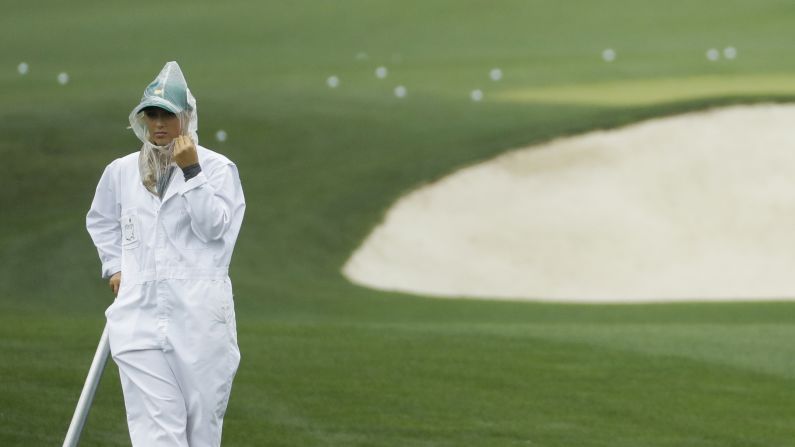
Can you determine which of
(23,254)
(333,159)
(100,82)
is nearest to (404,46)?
(100,82)

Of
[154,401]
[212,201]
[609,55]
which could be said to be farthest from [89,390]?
[609,55]

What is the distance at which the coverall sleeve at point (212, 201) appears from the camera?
5.97 m

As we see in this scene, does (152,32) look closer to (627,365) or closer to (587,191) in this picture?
(587,191)

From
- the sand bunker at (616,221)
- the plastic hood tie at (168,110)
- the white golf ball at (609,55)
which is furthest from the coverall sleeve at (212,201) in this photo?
the white golf ball at (609,55)

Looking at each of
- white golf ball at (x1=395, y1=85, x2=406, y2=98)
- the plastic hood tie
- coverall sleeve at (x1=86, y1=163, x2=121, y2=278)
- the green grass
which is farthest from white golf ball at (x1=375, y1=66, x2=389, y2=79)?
the plastic hood tie

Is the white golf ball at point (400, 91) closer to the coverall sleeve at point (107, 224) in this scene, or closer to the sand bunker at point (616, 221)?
the sand bunker at point (616, 221)

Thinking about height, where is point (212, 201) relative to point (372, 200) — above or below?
below

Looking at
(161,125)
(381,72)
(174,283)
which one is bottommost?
(174,283)

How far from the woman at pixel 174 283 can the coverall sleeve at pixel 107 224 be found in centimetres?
19

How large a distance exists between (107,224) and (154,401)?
0.87 m

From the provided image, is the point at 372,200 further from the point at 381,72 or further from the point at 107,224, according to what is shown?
the point at 107,224

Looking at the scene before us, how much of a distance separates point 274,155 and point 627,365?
9967 mm

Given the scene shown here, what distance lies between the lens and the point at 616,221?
19.7m

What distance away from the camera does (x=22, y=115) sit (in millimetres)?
21828
